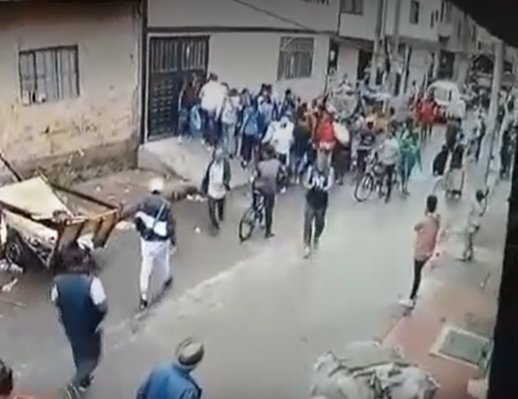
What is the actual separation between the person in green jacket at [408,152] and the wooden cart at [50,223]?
39 cm

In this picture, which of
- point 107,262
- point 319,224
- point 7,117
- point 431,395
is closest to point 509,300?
point 431,395

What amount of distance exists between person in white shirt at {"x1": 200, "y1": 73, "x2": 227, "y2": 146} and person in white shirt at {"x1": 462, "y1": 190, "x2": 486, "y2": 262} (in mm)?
355

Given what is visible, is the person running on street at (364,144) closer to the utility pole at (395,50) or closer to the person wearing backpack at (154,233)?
the utility pole at (395,50)

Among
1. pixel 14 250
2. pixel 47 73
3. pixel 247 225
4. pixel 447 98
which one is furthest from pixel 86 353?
pixel 447 98

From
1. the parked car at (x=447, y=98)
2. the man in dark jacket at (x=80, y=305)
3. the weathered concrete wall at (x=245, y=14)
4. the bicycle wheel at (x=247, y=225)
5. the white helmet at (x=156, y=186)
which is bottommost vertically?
the man in dark jacket at (x=80, y=305)

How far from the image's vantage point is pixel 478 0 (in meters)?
1.41

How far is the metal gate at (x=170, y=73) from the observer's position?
1.45 metres

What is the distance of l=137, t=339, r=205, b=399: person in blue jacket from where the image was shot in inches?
59.4

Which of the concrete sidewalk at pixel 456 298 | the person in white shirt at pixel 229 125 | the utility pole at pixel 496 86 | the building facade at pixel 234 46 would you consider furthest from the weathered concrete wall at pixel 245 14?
the concrete sidewalk at pixel 456 298

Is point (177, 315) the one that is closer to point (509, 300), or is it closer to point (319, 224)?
point (319, 224)

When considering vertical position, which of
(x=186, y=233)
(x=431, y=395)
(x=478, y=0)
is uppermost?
(x=478, y=0)

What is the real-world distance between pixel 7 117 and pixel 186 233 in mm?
283

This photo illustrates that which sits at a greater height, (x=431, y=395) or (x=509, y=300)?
(x=509, y=300)

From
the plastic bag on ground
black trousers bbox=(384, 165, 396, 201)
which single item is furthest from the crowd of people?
the plastic bag on ground
